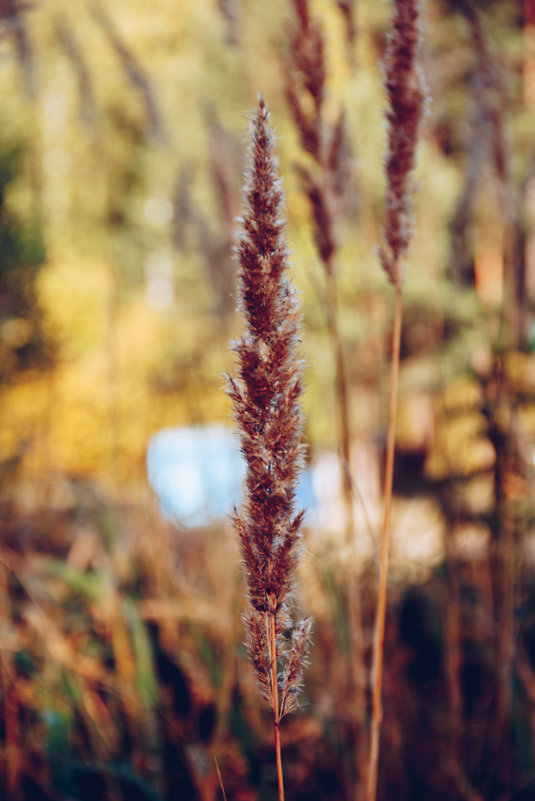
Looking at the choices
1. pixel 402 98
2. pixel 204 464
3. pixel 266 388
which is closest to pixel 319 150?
pixel 402 98

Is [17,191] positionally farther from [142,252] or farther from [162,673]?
[142,252]

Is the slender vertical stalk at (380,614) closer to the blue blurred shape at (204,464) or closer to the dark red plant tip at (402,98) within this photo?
the dark red plant tip at (402,98)

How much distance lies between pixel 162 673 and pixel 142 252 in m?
6.87

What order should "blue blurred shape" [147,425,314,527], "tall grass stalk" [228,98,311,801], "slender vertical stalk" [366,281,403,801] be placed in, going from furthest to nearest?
"blue blurred shape" [147,425,314,527] → "slender vertical stalk" [366,281,403,801] → "tall grass stalk" [228,98,311,801]

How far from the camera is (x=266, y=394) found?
0.41 m

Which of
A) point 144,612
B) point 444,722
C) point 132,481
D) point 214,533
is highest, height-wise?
point 132,481

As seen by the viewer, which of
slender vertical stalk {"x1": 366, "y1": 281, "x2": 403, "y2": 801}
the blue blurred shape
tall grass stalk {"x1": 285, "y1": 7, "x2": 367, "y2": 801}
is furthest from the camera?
the blue blurred shape

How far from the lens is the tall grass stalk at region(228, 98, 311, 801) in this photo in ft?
1.32

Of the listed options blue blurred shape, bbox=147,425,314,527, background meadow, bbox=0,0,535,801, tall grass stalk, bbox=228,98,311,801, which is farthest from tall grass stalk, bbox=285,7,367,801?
blue blurred shape, bbox=147,425,314,527

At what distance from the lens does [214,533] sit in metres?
1.44

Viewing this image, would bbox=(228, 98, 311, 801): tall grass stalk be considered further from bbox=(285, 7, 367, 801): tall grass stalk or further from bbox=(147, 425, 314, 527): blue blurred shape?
bbox=(147, 425, 314, 527): blue blurred shape

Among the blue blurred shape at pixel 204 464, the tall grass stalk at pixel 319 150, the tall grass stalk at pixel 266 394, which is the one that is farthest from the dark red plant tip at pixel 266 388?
the blue blurred shape at pixel 204 464

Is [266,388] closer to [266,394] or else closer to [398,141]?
[266,394]

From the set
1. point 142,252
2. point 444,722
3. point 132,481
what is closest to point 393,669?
point 444,722
